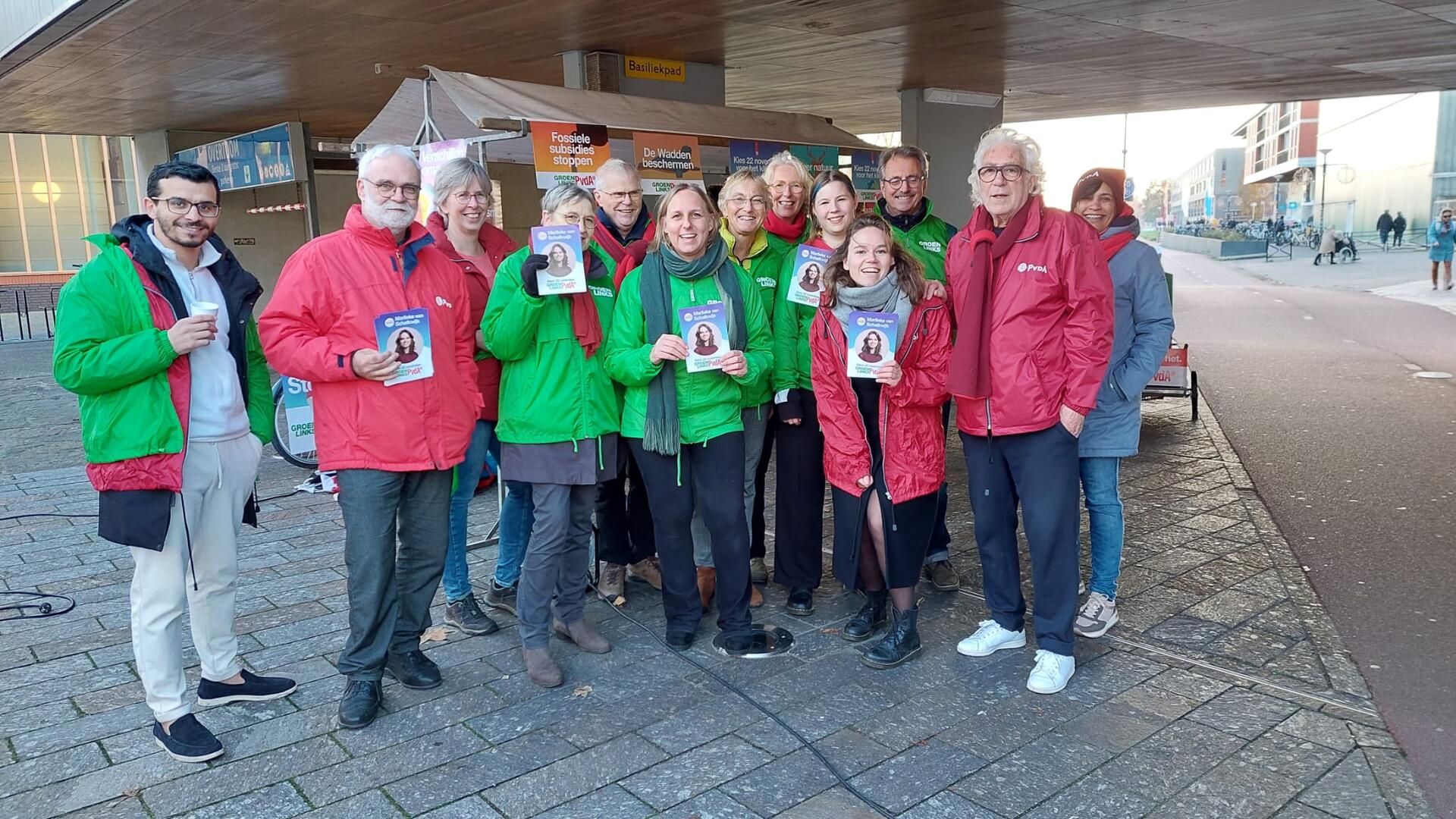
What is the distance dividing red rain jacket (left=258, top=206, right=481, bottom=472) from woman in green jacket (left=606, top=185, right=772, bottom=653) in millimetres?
764

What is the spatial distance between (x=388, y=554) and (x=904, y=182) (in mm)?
2876

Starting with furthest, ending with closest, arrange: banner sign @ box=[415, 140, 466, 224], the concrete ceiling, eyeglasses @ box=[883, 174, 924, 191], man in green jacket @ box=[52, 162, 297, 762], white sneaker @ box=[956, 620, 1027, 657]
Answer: the concrete ceiling → banner sign @ box=[415, 140, 466, 224] → eyeglasses @ box=[883, 174, 924, 191] → white sneaker @ box=[956, 620, 1027, 657] → man in green jacket @ box=[52, 162, 297, 762]

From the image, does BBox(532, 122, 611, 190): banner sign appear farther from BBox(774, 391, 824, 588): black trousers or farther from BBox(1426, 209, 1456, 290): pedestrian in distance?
BBox(1426, 209, 1456, 290): pedestrian in distance

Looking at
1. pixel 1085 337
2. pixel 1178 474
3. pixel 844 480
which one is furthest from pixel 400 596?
pixel 1178 474

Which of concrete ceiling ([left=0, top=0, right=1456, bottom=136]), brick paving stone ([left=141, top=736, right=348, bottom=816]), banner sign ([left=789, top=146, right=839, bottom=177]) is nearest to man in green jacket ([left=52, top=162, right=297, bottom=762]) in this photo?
brick paving stone ([left=141, top=736, right=348, bottom=816])

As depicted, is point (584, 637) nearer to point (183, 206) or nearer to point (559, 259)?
point (559, 259)

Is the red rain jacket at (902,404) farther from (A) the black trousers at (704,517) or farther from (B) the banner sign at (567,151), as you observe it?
(B) the banner sign at (567,151)

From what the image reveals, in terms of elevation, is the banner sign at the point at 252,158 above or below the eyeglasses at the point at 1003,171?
above

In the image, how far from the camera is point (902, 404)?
401 cm

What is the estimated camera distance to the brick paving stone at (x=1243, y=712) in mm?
3566

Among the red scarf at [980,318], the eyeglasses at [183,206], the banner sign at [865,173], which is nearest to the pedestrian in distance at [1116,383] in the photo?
the red scarf at [980,318]

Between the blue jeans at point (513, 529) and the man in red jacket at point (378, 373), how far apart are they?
703 mm

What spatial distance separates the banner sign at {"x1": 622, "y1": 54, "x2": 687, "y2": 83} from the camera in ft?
32.8

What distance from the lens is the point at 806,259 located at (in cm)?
434
